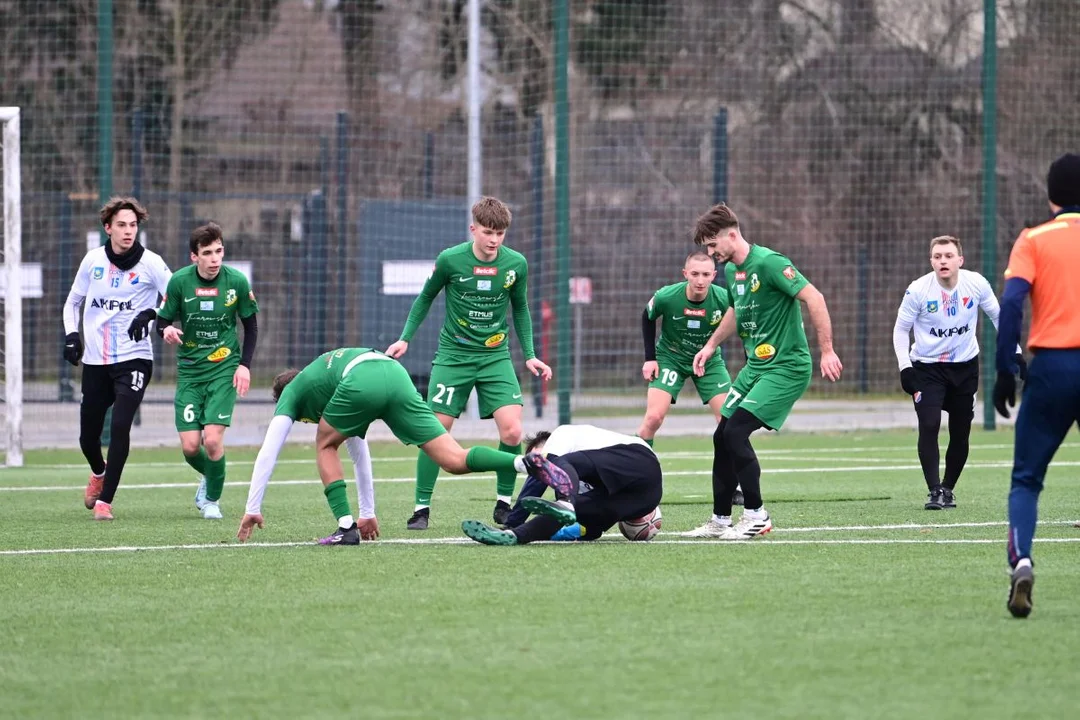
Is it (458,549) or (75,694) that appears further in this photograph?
(458,549)

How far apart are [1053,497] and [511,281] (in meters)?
4.18

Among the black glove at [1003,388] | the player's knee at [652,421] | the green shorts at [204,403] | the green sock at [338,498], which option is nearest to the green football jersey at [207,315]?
the green shorts at [204,403]

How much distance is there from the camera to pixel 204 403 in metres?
10.8

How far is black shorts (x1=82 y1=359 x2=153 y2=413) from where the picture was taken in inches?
432

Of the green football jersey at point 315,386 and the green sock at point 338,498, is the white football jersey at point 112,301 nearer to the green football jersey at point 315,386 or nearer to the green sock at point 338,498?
the green football jersey at point 315,386

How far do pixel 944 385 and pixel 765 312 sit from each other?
2.73m

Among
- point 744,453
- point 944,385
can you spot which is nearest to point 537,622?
point 744,453

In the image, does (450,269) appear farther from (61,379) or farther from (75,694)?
(61,379)

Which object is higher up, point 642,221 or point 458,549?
point 642,221

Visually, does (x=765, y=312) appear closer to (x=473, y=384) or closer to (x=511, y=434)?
(x=511, y=434)

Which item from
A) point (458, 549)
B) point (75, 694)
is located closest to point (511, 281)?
point (458, 549)

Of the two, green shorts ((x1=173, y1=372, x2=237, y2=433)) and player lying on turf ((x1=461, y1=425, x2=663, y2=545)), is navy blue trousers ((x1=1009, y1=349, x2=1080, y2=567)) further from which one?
green shorts ((x1=173, y1=372, x2=237, y2=433))

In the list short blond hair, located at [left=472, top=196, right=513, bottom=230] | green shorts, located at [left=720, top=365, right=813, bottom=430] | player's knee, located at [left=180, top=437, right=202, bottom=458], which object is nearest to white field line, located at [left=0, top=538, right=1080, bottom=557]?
green shorts, located at [left=720, top=365, right=813, bottom=430]

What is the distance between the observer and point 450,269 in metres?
10.2
